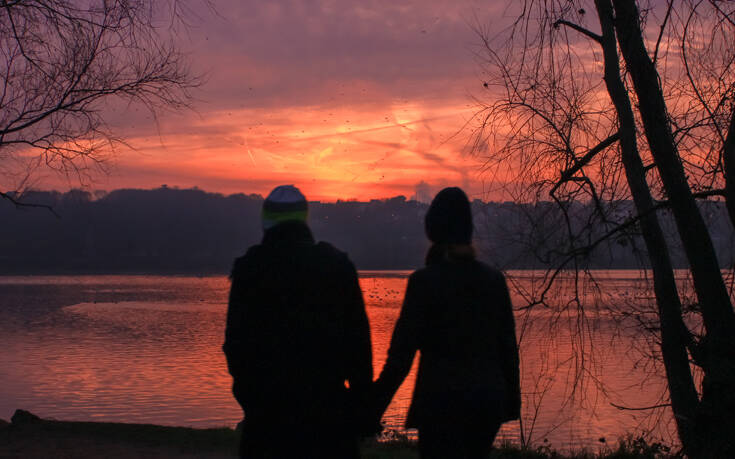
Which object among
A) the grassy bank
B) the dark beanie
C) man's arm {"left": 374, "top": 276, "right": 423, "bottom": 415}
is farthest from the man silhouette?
the grassy bank

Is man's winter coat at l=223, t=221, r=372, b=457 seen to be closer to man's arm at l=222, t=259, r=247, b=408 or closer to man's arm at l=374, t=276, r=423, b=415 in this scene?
man's arm at l=222, t=259, r=247, b=408

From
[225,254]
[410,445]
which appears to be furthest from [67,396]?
[225,254]

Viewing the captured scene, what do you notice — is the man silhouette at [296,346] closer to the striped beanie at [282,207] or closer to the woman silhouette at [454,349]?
the striped beanie at [282,207]

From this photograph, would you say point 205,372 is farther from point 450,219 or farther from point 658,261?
point 450,219

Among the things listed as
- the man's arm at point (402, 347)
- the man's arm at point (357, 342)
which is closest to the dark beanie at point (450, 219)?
the man's arm at point (402, 347)

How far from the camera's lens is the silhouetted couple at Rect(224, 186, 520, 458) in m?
2.65

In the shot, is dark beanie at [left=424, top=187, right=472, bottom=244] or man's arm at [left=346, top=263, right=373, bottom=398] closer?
→ man's arm at [left=346, top=263, right=373, bottom=398]

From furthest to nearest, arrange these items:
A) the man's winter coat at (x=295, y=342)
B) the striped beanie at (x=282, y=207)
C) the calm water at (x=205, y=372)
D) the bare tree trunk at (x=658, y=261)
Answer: the calm water at (x=205, y=372), the bare tree trunk at (x=658, y=261), the striped beanie at (x=282, y=207), the man's winter coat at (x=295, y=342)

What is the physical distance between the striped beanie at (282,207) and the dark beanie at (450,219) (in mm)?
550

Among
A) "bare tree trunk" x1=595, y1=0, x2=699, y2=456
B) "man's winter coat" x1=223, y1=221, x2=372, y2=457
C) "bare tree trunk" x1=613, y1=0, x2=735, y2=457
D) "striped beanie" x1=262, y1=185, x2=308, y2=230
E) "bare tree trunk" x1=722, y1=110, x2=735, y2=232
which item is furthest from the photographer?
"bare tree trunk" x1=595, y1=0, x2=699, y2=456

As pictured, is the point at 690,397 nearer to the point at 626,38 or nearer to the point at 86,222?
the point at 626,38

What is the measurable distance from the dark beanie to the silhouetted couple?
0.21 ft

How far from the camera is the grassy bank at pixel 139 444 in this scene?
8672 mm

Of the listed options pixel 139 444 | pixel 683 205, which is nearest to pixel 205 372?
pixel 139 444
